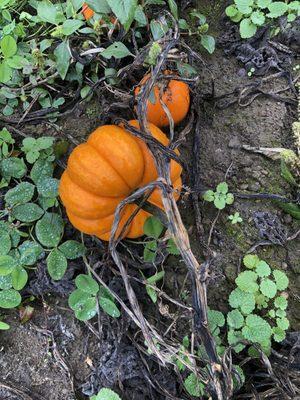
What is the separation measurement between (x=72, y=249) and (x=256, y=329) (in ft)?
3.03

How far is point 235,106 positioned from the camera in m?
2.54

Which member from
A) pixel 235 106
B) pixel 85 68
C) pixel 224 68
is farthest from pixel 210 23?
pixel 85 68

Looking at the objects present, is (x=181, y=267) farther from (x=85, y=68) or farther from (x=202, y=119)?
(x=85, y=68)

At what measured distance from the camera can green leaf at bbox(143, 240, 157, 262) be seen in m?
2.14

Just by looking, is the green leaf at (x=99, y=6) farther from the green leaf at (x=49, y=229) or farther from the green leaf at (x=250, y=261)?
the green leaf at (x=250, y=261)

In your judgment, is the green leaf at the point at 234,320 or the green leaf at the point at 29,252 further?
the green leaf at the point at 29,252

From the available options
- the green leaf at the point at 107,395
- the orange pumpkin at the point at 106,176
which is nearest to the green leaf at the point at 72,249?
the orange pumpkin at the point at 106,176

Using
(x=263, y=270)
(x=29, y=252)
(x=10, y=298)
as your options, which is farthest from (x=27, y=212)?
(x=263, y=270)

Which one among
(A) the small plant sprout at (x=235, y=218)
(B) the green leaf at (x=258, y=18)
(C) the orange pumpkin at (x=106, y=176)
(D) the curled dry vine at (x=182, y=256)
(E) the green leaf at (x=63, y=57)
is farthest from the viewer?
(B) the green leaf at (x=258, y=18)

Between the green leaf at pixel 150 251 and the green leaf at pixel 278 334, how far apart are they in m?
0.63

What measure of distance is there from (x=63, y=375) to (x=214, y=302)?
31.4 inches

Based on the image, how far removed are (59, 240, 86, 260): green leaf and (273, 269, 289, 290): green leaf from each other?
91cm

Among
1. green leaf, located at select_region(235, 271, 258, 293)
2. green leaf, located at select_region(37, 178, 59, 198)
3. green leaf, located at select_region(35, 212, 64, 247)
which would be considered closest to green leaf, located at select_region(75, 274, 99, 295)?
green leaf, located at select_region(35, 212, 64, 247)

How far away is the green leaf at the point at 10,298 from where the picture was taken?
213 centimetres
